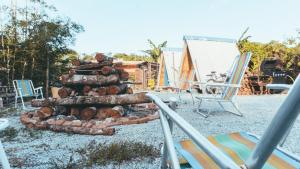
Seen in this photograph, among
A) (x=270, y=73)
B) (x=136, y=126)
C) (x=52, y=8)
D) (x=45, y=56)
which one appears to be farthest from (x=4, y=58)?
(x=270, y=73)

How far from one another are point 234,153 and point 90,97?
3386mm

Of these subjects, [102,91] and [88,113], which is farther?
[102,91]

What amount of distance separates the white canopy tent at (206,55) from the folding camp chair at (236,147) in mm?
8552

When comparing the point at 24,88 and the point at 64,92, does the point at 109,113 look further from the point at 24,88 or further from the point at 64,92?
the point at 24,88

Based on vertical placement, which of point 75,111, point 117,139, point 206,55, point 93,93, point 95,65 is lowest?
point 117,139

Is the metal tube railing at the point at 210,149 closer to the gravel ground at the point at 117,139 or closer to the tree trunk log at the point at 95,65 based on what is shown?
the gravel ground at the point at 117,139

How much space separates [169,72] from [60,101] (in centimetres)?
889

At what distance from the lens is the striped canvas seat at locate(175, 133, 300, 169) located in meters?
1.15

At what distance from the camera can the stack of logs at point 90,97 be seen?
4395 millimetres

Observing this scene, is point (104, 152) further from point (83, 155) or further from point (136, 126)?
point (136, 126)

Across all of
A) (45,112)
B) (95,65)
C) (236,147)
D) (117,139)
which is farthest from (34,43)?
(236,147)

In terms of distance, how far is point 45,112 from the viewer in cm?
440

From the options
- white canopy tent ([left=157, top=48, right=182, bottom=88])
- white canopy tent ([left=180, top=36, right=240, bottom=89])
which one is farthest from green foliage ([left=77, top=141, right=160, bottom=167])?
white canopy tent ([left=157, top=48, right=182, bottom=88])

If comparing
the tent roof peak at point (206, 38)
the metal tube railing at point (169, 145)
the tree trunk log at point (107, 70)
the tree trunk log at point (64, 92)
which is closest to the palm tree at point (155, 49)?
the tent roof peak at point (206, 38)
